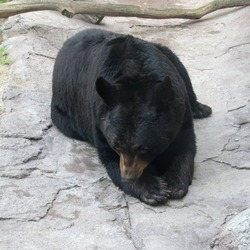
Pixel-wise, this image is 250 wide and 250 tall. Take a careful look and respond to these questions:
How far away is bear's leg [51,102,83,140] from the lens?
243 inches

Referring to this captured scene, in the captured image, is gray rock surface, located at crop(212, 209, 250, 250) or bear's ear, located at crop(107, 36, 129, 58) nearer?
gray rock surface, located at crop(212, 209, 250, 250)

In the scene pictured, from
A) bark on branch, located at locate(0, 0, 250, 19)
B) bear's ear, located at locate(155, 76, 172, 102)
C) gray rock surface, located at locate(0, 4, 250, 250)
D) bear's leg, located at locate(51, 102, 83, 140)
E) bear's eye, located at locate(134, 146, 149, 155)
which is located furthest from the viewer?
bark on branch, located at locate(0, 0, 250, 19)

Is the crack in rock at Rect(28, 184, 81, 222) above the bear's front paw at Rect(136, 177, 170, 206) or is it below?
below

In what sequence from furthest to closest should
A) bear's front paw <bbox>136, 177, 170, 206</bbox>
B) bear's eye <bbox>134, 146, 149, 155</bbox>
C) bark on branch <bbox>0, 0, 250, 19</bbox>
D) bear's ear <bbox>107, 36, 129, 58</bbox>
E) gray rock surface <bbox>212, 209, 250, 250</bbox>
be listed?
bark on branch <bbox>0, 0, 250, 19</bbox>
bear's ear <bbox>107, 36, 129, 58</bbox>
bear's front paw <bbox>136, 177, 170, 206</bbox>
bear's eye <bbox>134, 146, 149, 155</bbox>
gray rock surface <bbox>212, 209, 250, 250</bbox>

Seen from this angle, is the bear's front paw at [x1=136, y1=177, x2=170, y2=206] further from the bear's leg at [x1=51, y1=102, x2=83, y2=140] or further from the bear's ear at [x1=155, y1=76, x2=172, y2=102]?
the bear's leg at [x1=51, y1=102, x2=83, y2=140]

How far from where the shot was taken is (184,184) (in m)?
4.98

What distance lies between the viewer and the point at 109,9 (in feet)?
30.9

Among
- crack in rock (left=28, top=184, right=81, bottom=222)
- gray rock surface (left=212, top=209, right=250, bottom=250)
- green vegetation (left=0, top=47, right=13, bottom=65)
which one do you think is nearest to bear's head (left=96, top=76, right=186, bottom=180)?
crack in rock (left=28, top=184, right=81, bottom=222)

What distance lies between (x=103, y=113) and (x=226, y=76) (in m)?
3.21

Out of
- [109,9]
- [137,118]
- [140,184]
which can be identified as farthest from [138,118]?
[109,9]

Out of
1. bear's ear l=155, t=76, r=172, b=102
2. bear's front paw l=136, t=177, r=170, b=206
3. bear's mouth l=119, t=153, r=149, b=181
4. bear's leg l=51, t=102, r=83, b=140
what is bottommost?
bear's leg l=51, t=102, r=83, b=140

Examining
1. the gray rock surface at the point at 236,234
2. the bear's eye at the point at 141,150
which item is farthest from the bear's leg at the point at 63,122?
the gray rock surface at the point at 236,234

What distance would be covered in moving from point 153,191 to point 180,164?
0.42 metres

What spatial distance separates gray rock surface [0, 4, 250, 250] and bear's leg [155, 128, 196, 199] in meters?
0.09
